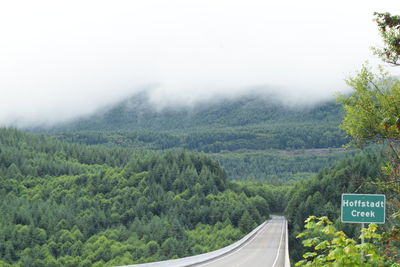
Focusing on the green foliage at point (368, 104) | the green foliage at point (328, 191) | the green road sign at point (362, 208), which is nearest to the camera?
the green road sign at point (362, 208)

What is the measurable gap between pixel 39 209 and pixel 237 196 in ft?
Answer: 174

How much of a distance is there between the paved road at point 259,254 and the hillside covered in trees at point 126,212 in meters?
27.9

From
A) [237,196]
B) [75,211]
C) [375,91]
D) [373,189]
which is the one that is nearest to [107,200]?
[75,211]

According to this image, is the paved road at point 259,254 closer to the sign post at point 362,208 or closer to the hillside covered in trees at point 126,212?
the sign post at point 362,208

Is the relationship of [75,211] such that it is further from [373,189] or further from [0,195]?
[373,189]

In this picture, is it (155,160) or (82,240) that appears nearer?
(82,240)

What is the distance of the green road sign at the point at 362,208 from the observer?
15.4m

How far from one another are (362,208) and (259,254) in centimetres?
4627

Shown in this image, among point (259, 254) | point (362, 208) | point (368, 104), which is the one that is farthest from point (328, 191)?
point (362, 208)

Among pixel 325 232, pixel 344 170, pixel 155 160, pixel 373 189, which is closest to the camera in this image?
pixel 325 232

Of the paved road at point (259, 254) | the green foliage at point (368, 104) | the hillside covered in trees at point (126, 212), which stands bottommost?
the hillside covered in trees at point (126, 212)

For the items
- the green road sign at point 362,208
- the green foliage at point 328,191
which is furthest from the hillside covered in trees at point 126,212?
the green road sign at point 362,208

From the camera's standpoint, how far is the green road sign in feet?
50.7

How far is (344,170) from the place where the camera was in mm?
136000
